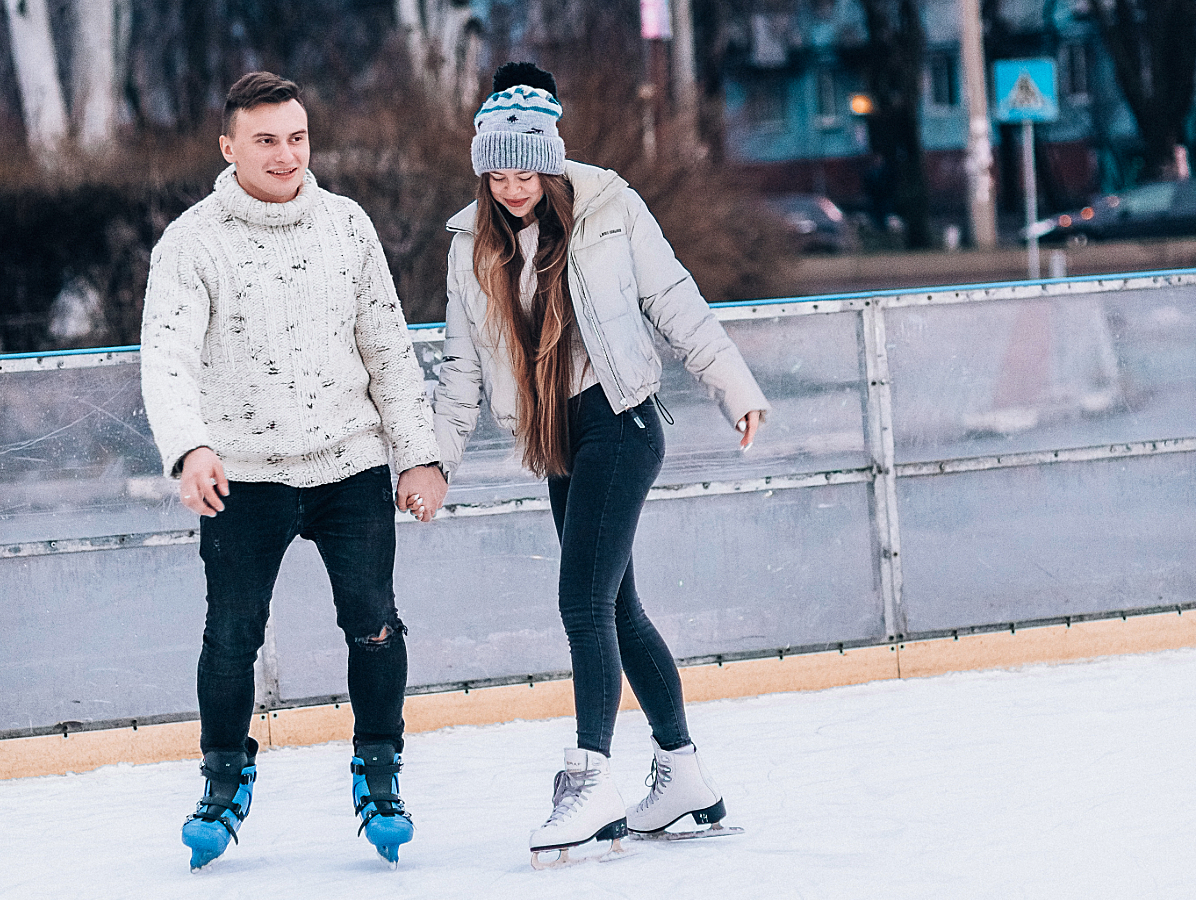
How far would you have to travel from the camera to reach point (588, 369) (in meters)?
3.12

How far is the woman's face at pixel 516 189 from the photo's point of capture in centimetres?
305

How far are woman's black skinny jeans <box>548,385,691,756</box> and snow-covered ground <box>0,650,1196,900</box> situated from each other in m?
0.34

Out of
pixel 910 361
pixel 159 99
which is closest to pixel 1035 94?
pixel 910 361

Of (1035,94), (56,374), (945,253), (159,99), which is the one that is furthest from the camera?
(159,99)

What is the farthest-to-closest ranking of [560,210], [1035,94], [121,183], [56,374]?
[1035,94], [121,183], [56,374], [560,210]

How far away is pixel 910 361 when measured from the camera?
4555 millimetres

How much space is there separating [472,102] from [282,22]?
1445 cm

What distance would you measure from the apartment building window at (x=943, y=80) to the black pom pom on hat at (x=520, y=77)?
3361 centimetres

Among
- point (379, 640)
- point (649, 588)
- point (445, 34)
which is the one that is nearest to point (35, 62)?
point (445, 34)

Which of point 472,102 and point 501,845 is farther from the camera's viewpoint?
point 472,102

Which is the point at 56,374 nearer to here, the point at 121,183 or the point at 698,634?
the point at 698,634

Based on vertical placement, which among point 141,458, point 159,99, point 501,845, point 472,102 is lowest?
point 501,845

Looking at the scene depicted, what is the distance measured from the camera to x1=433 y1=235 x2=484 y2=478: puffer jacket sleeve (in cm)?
323

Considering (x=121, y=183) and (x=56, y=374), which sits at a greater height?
(x=121, y=183)
